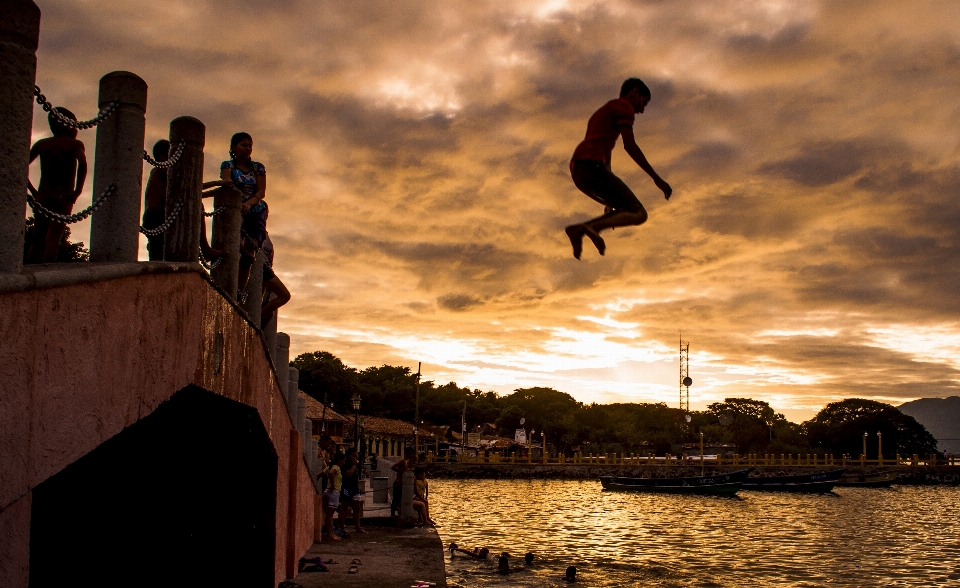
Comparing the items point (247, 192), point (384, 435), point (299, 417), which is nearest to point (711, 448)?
point (384, 435)

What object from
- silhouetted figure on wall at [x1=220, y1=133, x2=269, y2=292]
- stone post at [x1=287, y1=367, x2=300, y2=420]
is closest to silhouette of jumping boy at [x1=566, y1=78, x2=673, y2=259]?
silhouetted figure on wall at [x1=220, y1=133, x2=269, y2=292]

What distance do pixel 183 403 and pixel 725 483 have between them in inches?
2397

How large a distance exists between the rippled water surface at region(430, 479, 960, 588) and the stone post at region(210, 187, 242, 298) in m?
13.8

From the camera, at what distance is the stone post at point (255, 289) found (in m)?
10.2

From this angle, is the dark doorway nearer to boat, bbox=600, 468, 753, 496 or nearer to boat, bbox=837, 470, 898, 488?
boat, bbox=600, 468, 753, 496

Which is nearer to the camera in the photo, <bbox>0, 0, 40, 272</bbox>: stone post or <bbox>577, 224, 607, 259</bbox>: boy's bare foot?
<bbox>0, 0, 40, 272</bbox>: stone post

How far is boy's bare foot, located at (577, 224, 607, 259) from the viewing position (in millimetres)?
6590

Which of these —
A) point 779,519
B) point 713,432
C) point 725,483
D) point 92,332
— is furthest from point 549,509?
point 713,432

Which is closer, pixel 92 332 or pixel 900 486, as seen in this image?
pixel 92 332

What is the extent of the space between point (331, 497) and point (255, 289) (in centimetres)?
951

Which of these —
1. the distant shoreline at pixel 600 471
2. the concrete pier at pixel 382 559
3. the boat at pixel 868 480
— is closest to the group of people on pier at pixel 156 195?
the concrete pier at pixel 382 559

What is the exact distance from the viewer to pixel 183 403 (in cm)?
827

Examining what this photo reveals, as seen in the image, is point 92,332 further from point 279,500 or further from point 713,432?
point 713,432

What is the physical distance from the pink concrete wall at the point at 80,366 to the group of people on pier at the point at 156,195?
682 mm
